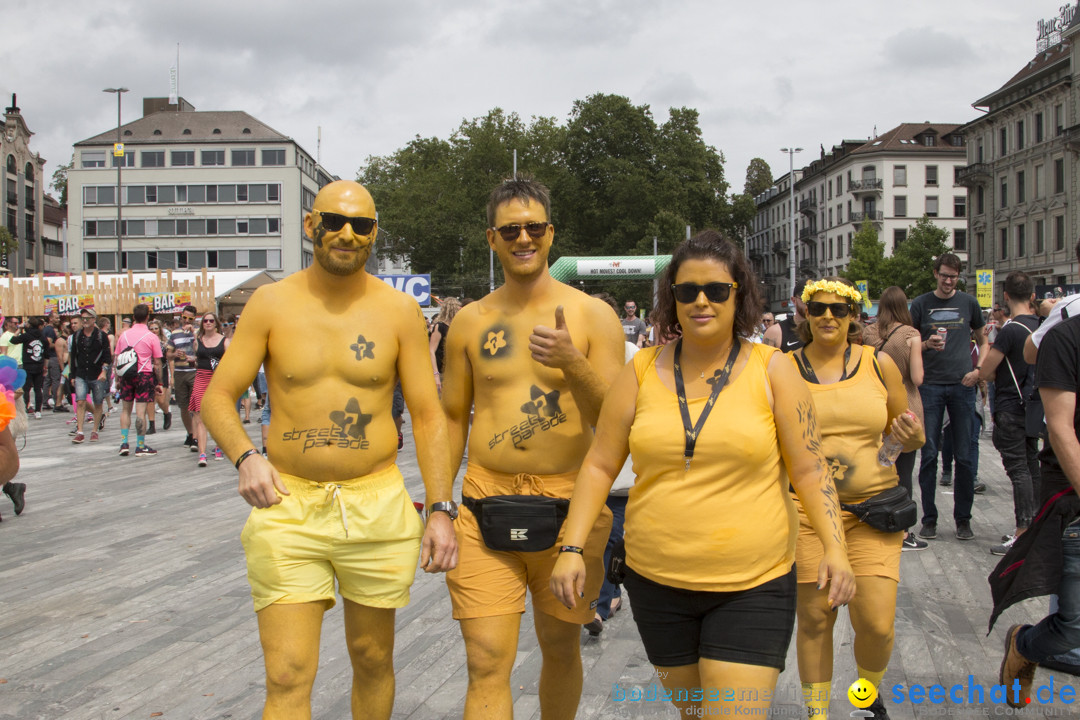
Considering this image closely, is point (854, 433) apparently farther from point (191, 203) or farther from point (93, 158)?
point (93, 158)

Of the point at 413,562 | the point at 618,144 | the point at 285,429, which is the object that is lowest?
the point at 413,562

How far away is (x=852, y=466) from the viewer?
12.5 feet

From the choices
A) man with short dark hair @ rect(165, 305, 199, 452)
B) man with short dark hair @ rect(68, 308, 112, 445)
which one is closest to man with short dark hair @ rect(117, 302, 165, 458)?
man with short dark hair @ rect(165, 305, 199, 452)

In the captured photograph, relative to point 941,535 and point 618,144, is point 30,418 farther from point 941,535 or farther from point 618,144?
point 618,144

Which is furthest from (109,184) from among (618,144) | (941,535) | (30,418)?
(941,535)

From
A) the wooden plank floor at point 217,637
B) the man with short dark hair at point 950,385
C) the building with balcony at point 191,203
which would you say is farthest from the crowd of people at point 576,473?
the building with balcony at point 191,203

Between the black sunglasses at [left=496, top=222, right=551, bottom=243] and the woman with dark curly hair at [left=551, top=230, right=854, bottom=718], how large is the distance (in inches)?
26.4

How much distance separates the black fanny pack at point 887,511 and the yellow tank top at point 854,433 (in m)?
0.05

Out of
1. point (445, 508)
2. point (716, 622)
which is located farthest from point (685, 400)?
point (445, 508)

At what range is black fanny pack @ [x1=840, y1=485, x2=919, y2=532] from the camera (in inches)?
145

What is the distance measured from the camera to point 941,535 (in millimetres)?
7488

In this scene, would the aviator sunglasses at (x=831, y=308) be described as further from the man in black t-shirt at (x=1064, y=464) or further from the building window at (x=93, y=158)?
the building window at (x=93, y=158)

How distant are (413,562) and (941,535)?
5763 millimetres

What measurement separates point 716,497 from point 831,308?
1602mm
